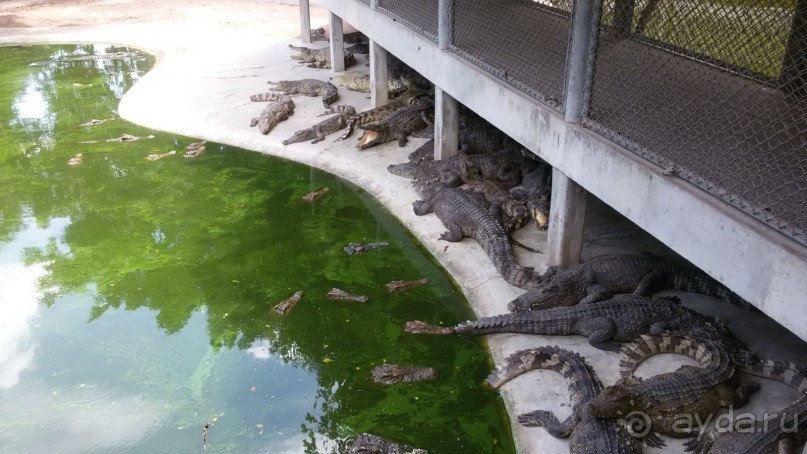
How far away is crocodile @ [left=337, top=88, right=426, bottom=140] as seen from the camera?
1066 centimetres

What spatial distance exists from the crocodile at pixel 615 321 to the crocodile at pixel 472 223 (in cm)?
68

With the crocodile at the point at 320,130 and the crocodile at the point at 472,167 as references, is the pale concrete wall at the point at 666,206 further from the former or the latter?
the crocodile at the point at 320,130

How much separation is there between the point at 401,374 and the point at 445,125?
14.2 ft

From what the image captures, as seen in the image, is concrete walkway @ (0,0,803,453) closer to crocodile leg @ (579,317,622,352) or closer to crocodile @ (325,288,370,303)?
crocodile leg @ (579,317,622,352)

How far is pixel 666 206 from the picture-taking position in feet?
14.3

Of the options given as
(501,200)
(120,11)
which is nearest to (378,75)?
(501,200)

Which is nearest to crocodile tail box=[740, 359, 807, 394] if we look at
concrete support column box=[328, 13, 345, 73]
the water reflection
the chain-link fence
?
the chain-link fence

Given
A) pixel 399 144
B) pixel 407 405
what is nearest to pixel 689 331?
pixel 407 405

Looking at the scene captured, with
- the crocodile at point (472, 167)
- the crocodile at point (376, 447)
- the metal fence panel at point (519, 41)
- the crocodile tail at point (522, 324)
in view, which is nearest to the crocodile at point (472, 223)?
the crocodile at point (472, 167)

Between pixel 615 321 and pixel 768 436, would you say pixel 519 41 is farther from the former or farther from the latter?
pixel 768 436

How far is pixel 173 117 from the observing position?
12062mm

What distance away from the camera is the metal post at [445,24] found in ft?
25.6

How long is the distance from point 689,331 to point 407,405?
234cm

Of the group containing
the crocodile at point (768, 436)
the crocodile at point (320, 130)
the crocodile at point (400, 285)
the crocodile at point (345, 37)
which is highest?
the crocodile at point (768, 436)
